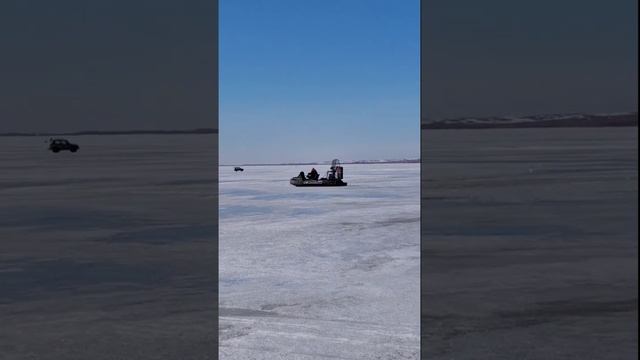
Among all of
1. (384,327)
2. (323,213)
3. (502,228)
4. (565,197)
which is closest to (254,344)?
(384,327)

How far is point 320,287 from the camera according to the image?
552cm

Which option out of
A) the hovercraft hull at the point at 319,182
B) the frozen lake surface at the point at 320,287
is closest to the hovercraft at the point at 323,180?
the hovercraft hull at the point at 319,182

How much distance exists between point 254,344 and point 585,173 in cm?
1715

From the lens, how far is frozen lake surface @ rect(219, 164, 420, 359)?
387 cm

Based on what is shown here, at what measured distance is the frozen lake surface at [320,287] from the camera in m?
3.87

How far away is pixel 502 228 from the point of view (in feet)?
27.8
